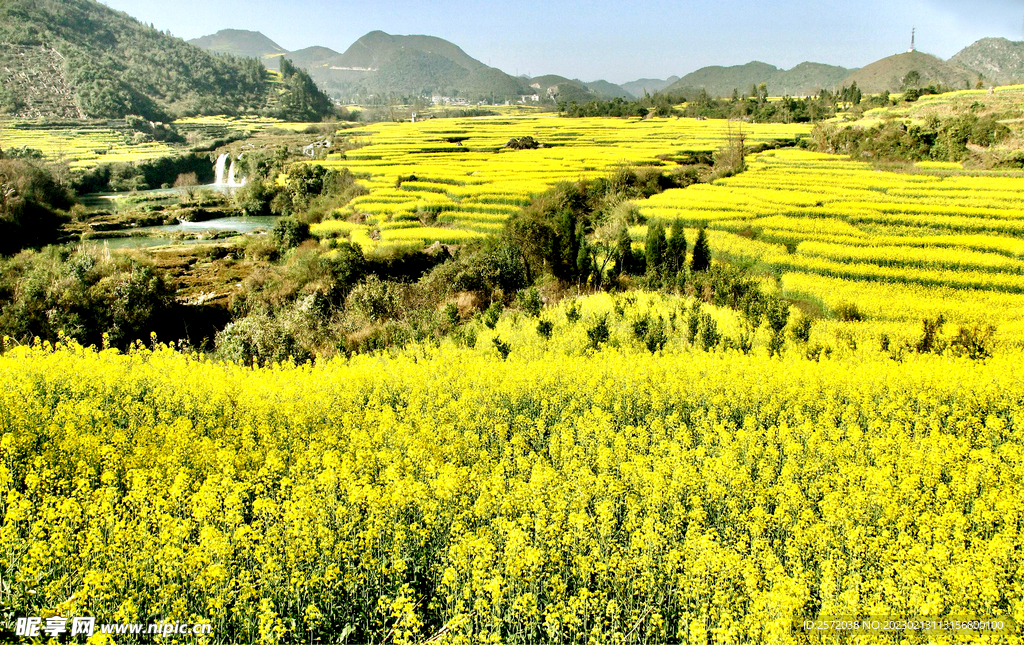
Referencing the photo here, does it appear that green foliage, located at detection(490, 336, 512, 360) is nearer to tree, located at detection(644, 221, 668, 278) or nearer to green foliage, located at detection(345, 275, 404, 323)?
green foliage, located at detection(345, 275, 404, 323)

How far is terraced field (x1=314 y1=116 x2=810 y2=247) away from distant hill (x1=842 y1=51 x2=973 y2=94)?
92.0 m

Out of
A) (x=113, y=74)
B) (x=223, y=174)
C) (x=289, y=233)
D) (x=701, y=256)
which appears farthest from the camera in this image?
(x=113, y=74)

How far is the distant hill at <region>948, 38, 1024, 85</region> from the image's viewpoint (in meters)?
150

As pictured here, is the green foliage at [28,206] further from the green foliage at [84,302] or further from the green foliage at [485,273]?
the green foliage at [485,273]

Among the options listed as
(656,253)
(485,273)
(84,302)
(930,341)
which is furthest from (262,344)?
(930,341)

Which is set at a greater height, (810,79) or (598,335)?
(810,79)

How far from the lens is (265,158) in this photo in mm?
40531

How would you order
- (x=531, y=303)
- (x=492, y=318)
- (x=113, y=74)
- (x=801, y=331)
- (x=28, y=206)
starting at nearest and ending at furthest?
1. (x=801, y=331)
2. (x=492, y=318)
3. (x=531, y=303)
4. (x=28, y=206)
5. (x=113, y=74)

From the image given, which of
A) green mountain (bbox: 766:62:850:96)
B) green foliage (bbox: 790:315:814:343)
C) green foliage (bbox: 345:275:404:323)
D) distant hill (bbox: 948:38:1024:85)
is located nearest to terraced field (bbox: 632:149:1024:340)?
green foliage (bbox: 790:315:814:343)

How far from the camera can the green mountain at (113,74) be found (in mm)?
54688

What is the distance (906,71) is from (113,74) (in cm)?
15169

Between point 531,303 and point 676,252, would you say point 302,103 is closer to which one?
point 676,252

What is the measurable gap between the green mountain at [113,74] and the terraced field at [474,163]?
2294 centimetres

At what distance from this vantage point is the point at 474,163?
35500 mm
